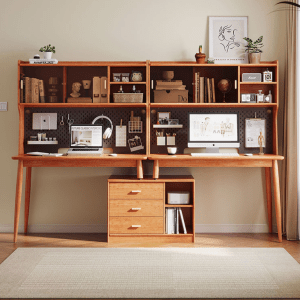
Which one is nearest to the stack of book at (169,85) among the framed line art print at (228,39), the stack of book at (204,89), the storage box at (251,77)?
the stack of book at (204,89)

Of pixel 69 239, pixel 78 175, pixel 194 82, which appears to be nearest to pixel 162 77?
pixel 194 82

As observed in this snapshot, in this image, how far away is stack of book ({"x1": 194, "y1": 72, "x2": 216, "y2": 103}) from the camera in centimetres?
309

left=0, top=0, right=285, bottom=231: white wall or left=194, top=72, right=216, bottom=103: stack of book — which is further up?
left=0, top=0, right=285, bottom=231: white wall

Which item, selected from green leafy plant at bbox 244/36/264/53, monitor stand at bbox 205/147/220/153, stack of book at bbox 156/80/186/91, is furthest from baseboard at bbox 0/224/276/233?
green leafy plant at bbox 244/36/264/53

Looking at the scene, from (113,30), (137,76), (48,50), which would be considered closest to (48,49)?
(48,50)

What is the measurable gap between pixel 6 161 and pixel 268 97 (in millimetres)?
A: 2669

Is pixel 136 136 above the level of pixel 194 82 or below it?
below

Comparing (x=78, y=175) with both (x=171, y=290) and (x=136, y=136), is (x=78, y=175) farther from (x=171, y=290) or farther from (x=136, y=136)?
(x=171, y=290)

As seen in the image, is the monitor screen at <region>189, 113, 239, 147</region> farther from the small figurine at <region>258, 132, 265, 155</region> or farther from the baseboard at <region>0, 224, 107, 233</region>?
the baseboard at <region>0, 224, 107, 233</region>

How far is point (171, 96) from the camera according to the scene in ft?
10.2

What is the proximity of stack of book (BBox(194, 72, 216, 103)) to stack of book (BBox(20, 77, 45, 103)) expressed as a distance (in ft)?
4.79

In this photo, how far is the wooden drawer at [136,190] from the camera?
291 cm

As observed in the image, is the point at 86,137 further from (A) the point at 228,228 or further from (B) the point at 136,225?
(A) the point at 228,228

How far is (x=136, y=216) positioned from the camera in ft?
9.55
